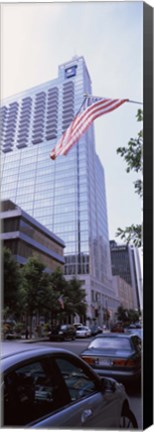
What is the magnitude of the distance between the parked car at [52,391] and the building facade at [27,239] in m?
2.39

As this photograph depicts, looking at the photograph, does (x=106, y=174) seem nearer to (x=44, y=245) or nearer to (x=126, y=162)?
(x=126, y=162)

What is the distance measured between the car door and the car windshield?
5.23 ft


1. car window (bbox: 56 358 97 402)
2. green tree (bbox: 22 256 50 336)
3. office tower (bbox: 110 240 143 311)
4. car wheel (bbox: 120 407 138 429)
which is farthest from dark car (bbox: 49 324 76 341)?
car window (bbox: 56 358 97 402)

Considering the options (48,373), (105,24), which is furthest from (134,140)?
(48,373)

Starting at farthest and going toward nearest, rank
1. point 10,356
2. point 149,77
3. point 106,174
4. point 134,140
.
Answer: point 106,174
point 134,140
point 149,77
point 10,356

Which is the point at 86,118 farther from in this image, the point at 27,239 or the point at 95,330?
the point at 95,330

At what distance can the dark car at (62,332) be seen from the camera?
4.26 m

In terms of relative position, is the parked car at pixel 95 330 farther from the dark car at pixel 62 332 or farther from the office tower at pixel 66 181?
the office tower at pixel 66 181

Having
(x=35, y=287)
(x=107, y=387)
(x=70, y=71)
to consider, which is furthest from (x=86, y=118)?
(x=107, y=387)

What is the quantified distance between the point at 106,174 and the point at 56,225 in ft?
3.36

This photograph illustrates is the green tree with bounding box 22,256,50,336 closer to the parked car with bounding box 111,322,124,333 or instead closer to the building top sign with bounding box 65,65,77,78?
the parked car with bounding box 111,322,124,333

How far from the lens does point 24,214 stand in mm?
4785

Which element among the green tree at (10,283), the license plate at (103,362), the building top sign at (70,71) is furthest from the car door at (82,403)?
the building top sign at (70,71)

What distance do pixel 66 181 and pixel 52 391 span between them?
3.48 meters
